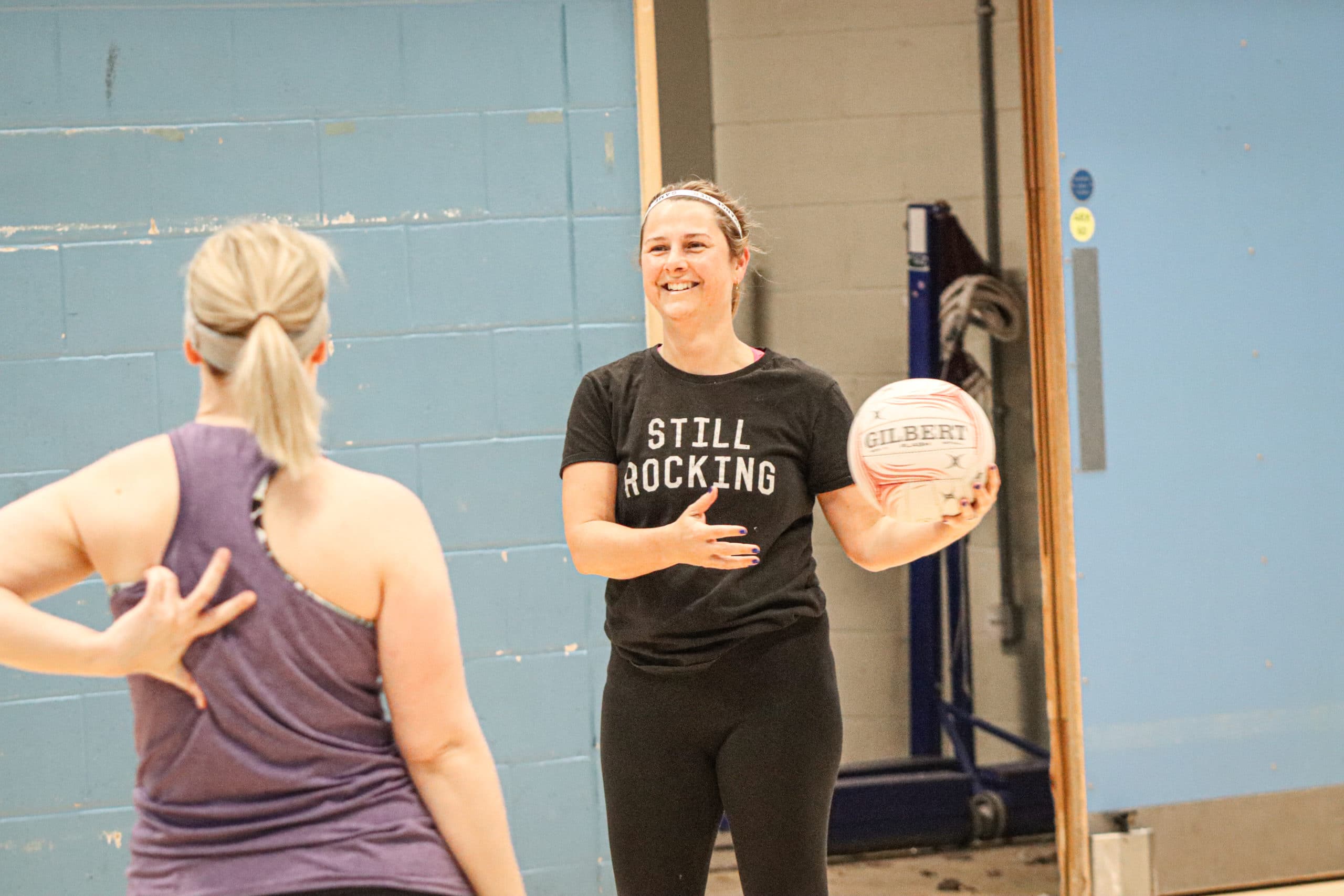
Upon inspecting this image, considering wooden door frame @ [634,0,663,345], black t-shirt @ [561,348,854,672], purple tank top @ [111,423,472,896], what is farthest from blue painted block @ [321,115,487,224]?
purple tank top @ [111,423,472,896]

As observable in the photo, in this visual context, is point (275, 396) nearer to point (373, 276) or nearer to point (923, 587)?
point (373, 276)

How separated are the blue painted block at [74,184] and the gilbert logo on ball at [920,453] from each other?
183 cm

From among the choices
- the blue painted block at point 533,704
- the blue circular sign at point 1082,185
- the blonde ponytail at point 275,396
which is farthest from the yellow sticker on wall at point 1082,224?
the blonde ponytail at point 275,396

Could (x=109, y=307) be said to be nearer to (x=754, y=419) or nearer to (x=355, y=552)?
(x=754, y=419)

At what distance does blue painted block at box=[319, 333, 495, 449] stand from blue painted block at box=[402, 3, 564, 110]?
0.56m

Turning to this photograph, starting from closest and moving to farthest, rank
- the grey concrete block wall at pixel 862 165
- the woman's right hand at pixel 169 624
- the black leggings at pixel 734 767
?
the woman's right hand at pixel 169 624 < the black leggings at pixel 734 767 < the grey concrete block wall at pixel 862 165

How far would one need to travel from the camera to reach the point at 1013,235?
3.92 m

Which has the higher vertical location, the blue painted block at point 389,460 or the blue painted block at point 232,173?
the blue painted block at point 232,173

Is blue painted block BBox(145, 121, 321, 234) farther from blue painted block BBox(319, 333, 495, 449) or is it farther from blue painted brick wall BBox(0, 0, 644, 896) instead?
blue painted block BBox(319, 333, 495, 449)

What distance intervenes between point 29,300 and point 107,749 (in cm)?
103

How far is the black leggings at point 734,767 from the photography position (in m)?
1.82

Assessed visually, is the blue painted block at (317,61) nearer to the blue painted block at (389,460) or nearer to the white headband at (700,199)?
the blue painted block at (389,460)

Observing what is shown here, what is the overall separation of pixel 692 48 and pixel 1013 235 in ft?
3.98

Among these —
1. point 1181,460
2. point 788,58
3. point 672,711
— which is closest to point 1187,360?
point 1181,460
